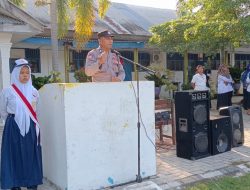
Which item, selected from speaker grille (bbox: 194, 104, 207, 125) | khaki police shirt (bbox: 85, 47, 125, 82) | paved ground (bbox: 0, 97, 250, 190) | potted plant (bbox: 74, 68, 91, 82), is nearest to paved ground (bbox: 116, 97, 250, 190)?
paved ground (bbox: 0, 97, 250, 190)

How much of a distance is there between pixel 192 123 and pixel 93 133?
2117 mm

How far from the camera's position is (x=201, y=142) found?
673 centimetres

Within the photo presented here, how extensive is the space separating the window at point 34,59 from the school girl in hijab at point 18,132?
11.1 m

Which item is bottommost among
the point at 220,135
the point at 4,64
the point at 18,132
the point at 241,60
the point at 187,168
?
the point at 187,168

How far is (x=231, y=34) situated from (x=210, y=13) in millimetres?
1934

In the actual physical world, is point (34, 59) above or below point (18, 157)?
above

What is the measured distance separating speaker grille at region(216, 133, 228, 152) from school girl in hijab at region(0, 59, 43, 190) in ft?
11.3

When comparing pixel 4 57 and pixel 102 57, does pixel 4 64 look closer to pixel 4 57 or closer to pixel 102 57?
pixel 4 57

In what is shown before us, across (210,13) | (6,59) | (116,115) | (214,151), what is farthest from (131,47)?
(116,115)

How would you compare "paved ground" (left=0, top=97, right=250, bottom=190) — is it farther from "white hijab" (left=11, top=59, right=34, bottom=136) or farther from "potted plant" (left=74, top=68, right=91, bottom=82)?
"potted plant" (left=74, top=68, right=91, bottom=82)

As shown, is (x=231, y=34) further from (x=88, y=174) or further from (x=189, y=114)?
(x=88, y=174)

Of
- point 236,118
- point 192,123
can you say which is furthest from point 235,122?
point 192,123

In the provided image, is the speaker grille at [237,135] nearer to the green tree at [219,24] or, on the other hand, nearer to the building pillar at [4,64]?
the green tree at [219,24]

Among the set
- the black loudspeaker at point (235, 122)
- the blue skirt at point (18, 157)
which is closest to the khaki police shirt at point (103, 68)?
the blue skirt at point (18, 157)
